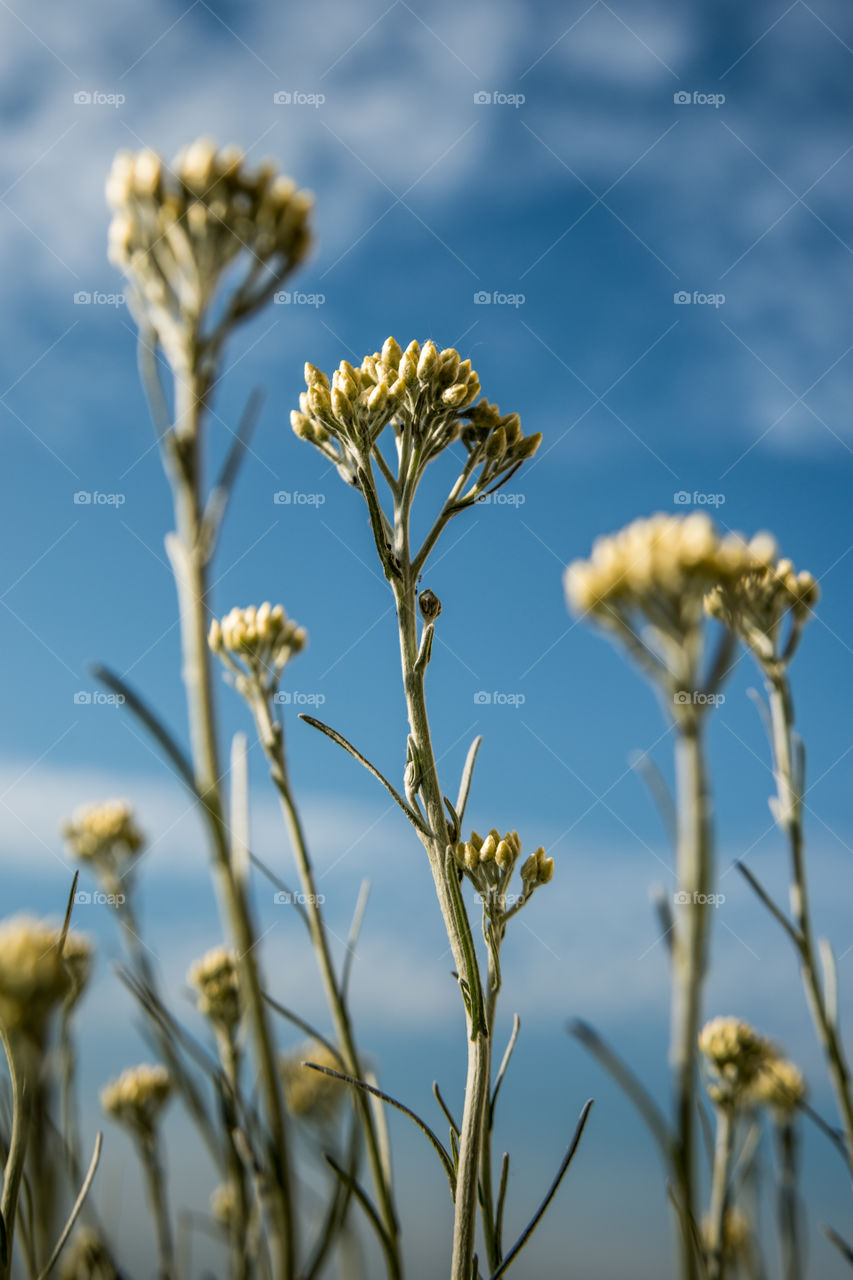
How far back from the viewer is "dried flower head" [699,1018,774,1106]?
2865 millimetres

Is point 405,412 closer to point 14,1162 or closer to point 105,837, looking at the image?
point 14,1162

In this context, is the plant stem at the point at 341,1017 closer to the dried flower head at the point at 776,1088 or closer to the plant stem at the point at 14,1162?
the plant stem at the point at 14,1162

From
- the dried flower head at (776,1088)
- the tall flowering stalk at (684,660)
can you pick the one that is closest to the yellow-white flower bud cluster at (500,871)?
the tall flowering stalk at (684,660)

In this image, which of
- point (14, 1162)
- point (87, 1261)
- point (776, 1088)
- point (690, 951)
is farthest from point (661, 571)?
point (776, 1088)

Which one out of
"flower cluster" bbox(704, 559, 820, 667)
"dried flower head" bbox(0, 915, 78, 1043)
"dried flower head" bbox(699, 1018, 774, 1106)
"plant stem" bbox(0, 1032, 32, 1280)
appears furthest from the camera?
"dried flower head" bbox(699, 1018, 774, 1106)

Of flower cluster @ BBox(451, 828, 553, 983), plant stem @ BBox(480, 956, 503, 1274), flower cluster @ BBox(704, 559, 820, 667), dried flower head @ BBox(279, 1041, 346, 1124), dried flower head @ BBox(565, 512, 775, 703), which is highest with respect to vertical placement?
flower cluster @ BBox(704, 559, 820, 667)

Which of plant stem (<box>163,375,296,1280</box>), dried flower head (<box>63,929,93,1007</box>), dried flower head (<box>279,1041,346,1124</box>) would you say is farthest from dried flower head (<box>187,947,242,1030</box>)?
plant stem (<box>163,375,296,1280</box>)

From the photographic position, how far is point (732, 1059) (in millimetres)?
2881

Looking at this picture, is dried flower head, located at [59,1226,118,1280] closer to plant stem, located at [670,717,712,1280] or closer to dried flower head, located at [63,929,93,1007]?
dried flower head, located at [63,929,93,1007]

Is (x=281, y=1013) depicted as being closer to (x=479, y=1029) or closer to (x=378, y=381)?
(x=479, y=1029)

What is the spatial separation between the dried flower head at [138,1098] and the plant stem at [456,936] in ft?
9.80

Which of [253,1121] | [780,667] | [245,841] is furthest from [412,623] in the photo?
[780,667]

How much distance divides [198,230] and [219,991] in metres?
2.58

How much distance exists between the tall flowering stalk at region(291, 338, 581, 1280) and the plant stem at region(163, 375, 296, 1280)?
0.36 m
